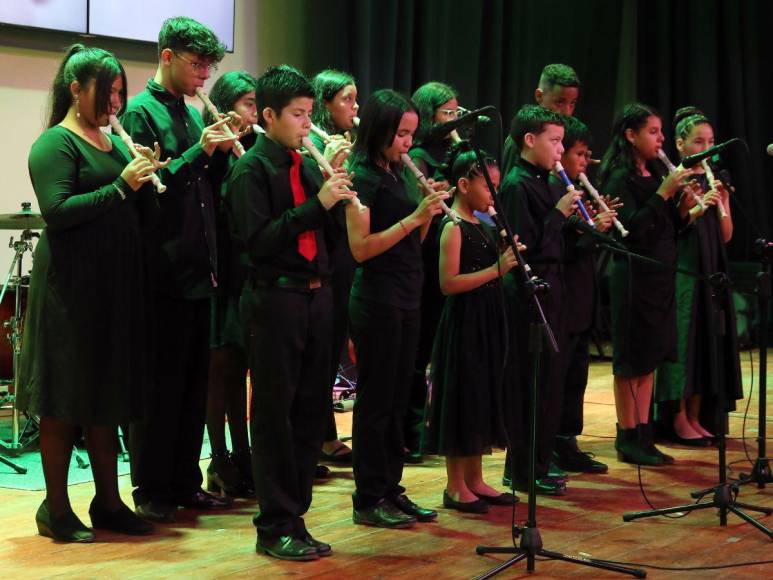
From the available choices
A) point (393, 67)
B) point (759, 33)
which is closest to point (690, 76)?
point (759, 33)

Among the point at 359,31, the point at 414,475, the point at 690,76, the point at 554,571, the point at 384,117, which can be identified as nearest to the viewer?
the point at 554,571

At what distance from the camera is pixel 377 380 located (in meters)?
3.46

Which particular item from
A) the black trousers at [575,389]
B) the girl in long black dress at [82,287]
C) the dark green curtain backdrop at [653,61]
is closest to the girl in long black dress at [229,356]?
the girl in long black dress at [82,287]

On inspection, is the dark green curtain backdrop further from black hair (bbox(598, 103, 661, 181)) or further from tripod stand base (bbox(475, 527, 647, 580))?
tripod stand base (bbox(475, 527, 647, 580))

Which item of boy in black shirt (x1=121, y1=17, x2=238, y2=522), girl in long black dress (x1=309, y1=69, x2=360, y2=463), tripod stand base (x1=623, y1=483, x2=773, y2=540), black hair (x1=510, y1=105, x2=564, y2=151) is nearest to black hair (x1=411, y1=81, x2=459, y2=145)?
girl in long black dress (x1=309, y1=69, x2=360, y2=463)

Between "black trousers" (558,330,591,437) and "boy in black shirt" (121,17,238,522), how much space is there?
60.5 inches

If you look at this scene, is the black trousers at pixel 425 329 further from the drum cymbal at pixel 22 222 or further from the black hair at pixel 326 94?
the drum cymbal at pixel 22 222

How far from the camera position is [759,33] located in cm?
914

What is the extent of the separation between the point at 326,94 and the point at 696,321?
1.93m

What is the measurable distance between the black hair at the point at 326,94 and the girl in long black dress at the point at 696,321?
164 centimetres

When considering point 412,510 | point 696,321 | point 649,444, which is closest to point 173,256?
point 412,510

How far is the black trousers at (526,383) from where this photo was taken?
12.7 ft

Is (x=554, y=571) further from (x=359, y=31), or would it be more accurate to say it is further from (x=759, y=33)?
(x=759, y=33)

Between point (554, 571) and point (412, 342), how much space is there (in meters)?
0.82
